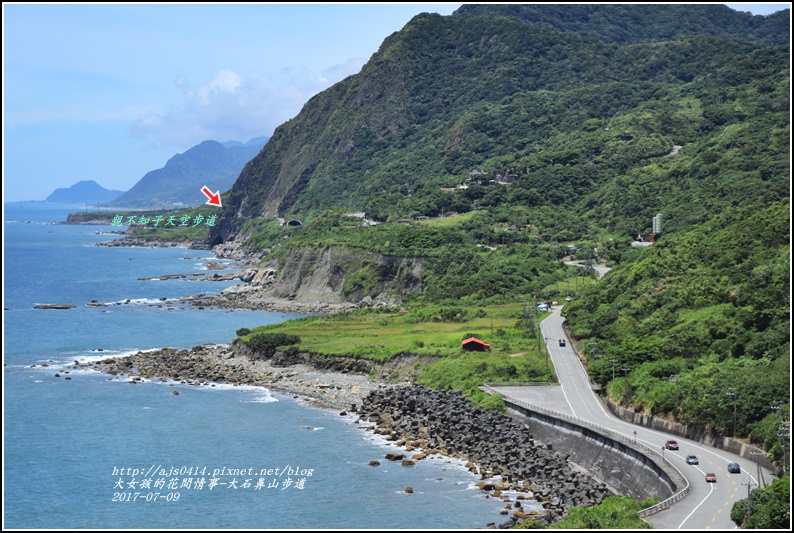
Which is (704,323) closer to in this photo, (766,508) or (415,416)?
(415,416)

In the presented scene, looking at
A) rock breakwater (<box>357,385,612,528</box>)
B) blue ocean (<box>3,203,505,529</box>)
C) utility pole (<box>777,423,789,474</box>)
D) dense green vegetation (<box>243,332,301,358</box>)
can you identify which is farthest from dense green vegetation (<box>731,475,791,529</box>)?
dense green vegetation (<box>243,332,301,358</box>)

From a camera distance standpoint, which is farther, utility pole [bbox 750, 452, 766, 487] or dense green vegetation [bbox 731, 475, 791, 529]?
utility pole [bbox 750, 452, 766, 487]

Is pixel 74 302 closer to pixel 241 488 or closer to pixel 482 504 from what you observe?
pixel 241 488

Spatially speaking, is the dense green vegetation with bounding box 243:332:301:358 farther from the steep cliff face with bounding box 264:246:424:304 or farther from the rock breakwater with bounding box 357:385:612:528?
the steep cliff face with bounding box 264:246:424:304

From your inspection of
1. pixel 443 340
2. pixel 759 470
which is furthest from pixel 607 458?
pixel 443 340

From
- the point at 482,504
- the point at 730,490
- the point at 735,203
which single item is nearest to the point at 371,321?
the point at 735,203
